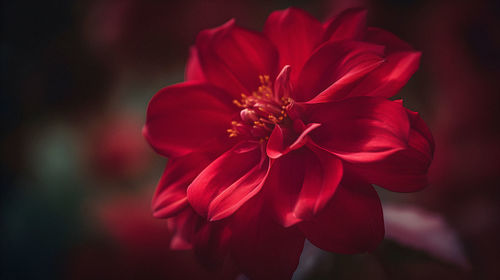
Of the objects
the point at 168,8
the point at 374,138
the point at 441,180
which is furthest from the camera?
the point at 168,8

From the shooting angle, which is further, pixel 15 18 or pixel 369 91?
pixel 15 18

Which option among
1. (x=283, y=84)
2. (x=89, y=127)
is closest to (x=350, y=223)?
(x=283, y=84)

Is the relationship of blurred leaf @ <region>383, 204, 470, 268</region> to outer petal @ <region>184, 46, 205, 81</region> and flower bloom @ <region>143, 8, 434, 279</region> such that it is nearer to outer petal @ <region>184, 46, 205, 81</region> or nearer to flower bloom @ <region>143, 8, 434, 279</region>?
flower bloom @ <region>143, 8, 434, 279</region>

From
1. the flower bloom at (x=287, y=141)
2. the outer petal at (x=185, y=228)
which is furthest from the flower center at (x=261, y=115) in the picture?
the outer petal at (x=185, y=228)

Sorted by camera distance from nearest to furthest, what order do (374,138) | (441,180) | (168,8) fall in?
(374,138) < (441,180) < (168,8)

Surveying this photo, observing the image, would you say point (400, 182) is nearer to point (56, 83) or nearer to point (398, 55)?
point (398, 55)

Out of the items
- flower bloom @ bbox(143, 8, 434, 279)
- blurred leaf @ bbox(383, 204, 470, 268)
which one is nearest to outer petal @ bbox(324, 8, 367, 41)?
flower bloom @ bbox(143, 8, 434, 279)

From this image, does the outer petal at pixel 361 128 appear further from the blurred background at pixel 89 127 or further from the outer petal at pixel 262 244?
the blurred background at pixel 89 127

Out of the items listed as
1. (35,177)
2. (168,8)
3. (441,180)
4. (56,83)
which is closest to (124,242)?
(35,177)
